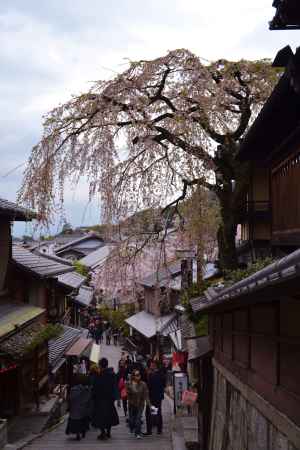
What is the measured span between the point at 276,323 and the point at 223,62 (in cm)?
705

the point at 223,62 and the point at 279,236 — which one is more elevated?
the point at 223,62

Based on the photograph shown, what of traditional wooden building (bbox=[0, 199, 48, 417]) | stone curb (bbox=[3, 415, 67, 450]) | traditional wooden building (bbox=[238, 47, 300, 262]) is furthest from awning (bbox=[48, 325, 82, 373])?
traditional wooden building (bbox=[238, 47, 300, 262])

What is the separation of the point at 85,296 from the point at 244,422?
3376cm

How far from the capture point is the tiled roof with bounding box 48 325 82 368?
19.5 meters

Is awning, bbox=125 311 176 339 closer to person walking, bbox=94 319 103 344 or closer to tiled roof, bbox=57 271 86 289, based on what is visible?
person walking, bbox=94 319 103 344

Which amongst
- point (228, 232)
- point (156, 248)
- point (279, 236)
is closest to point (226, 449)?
point (279, 236)

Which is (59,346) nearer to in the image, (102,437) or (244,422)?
(102,437)

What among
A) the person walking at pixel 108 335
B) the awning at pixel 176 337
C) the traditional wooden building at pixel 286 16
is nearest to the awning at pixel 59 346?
the awning at pixel 176 337

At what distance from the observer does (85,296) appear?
40.4 meters

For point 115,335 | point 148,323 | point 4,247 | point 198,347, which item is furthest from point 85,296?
point 198,347

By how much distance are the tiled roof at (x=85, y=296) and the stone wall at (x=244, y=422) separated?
25487mm

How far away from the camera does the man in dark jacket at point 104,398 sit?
12.3m

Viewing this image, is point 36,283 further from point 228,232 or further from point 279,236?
point 279,236

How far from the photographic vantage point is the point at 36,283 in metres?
19.8
